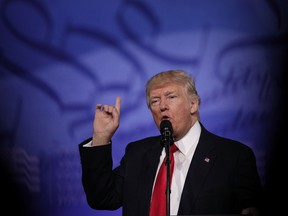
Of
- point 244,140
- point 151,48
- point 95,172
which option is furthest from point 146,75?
point 95,172

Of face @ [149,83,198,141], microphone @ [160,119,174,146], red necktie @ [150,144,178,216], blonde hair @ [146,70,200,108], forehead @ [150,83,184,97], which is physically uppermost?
blonde hair @ [146,70,200,108]

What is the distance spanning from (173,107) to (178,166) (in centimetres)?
28

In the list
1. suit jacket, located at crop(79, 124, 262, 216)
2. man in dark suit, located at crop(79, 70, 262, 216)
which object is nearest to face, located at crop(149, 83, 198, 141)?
man in dark suit, located at crop(79, 70, 262, 216)

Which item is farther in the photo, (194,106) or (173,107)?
(194,106)

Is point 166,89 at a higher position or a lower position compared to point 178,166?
higher

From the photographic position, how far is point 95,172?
201cm

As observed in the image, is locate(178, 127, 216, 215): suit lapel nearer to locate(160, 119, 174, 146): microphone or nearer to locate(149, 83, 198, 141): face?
locate(149, 83, 198, 141): face

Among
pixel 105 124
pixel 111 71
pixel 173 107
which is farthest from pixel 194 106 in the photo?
pixel 111 71

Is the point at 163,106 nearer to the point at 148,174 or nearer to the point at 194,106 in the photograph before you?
the point at 194,106

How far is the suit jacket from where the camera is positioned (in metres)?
1.87

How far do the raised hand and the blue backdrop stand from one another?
0.90m

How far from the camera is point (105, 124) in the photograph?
201 cm

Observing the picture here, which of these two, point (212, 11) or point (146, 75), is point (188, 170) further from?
point (212, 11)

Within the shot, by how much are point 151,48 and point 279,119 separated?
985 mm
